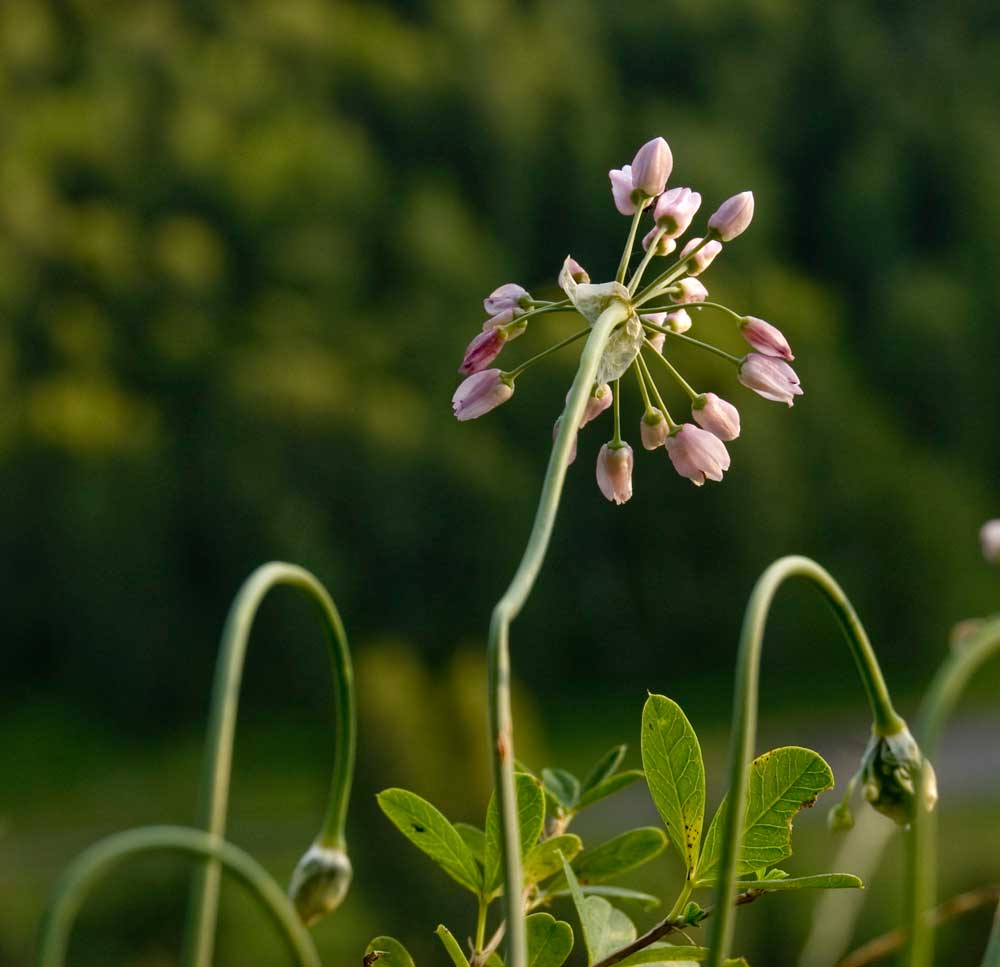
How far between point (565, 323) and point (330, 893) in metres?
6.70

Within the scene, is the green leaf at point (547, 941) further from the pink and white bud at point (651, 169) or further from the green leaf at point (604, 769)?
the pink and white bud at point (651, 169)

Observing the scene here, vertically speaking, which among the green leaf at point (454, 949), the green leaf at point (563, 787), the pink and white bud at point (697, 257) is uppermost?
the pink and white bud at point (697, 257)

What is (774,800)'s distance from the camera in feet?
1.38

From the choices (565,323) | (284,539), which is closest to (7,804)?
(284,539)

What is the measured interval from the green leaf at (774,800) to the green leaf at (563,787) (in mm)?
81

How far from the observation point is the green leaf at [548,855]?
16.8 inches

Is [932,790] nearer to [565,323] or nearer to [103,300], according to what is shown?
[565,323]

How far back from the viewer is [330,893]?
1.12ft

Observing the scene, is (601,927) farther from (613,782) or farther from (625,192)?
(625,192)

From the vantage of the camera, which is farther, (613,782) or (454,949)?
(613,782)

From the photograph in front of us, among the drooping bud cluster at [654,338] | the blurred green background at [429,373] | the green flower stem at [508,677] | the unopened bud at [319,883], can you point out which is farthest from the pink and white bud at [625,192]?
the blurred green background at [429,373]

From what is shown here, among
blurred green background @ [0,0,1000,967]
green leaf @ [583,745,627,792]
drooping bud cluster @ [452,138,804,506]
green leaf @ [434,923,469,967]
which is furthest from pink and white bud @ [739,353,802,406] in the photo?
blurred green background @ [0,0,1000,967]

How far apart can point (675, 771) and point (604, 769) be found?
0.11 metres

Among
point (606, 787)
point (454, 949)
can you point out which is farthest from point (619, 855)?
point (454, 949)
